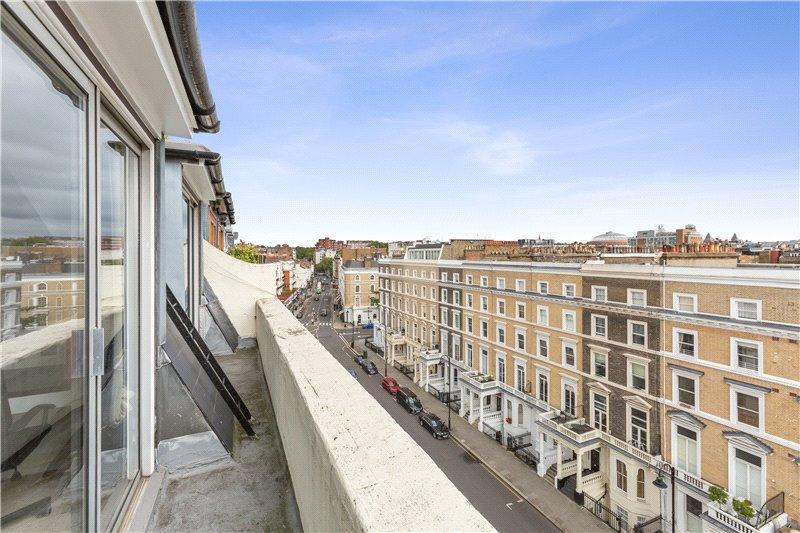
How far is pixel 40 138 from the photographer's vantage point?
1.43m

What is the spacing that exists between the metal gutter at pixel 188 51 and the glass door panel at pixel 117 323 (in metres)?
0.53

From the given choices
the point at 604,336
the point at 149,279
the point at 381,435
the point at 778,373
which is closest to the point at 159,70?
the point at 149,279

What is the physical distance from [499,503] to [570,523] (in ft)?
9.03

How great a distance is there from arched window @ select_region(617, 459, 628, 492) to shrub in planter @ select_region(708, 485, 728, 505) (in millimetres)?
3604

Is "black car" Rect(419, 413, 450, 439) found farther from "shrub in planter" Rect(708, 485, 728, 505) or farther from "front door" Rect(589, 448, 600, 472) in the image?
"shrub in planter" Rect(708, 485, 728, 505)

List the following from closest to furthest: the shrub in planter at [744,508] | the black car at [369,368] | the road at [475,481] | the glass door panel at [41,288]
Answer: the glass door panel at [41,288], the shrub in planter at [744,508], the road at [475,481], the black car at [369,368]

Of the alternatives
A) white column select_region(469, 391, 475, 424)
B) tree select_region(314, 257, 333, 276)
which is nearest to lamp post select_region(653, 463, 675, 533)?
white column select_region(469, 391, 475, 424)

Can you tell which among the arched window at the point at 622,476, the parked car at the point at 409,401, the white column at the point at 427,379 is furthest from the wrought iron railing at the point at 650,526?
the white column at the point at 427,379

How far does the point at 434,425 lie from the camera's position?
2252cm

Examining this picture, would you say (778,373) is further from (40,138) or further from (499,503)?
(40,138)

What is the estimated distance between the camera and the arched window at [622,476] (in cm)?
1588

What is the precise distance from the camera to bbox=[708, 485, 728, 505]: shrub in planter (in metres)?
12.1

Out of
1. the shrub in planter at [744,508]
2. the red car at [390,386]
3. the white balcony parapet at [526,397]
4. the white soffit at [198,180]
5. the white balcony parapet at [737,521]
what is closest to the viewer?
the white soffit at [198,180]

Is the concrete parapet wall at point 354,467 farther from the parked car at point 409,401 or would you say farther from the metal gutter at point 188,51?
the parked car at point 409,401
